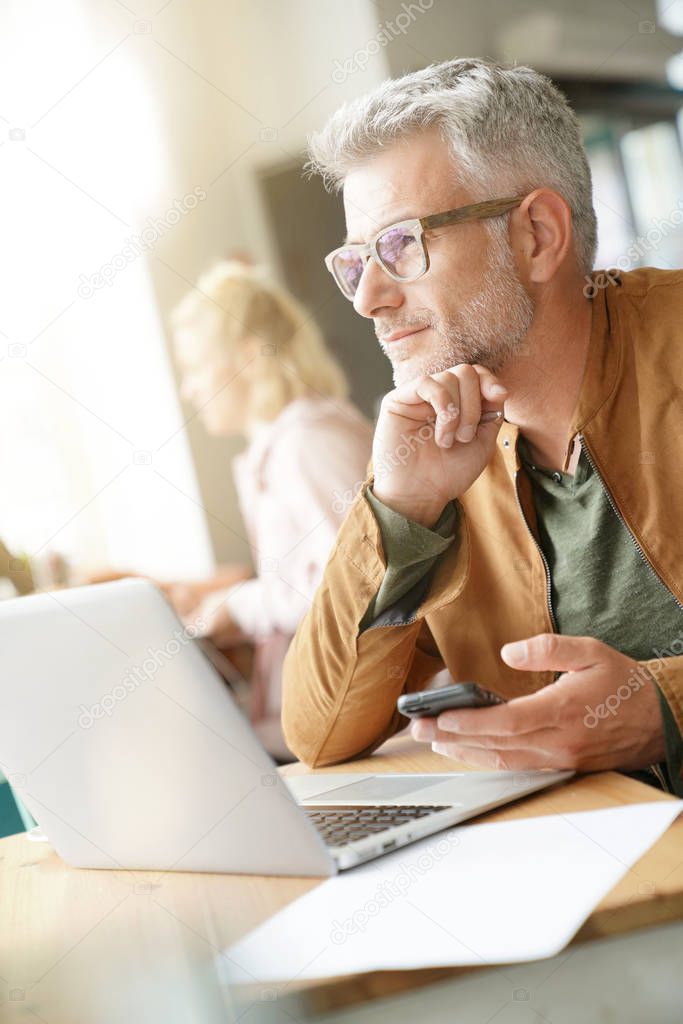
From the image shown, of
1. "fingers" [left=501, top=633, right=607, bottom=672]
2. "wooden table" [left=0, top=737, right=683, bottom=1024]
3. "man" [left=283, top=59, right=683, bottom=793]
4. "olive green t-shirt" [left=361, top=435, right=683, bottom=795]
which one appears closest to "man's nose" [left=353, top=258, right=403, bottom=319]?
"man" [left=283, top=59, right=683, bottom=793]

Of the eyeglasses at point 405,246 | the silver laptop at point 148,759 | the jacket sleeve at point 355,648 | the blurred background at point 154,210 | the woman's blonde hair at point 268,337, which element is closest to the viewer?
the silver laptop at point 148,759

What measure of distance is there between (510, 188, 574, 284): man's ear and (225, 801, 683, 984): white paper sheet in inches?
33.7

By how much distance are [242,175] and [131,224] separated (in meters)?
0.52

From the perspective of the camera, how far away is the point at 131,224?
4855mm

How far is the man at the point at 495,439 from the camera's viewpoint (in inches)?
51.0

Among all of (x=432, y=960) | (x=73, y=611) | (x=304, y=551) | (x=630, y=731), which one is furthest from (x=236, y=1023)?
(x=304, y=551)

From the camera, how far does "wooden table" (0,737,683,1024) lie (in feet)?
2.32

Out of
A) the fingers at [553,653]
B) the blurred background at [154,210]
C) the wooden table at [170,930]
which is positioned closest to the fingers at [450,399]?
the fingers at [553,653]

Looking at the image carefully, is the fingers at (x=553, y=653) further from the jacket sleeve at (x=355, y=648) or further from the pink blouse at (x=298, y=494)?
the pink blouse at (x=298, y=494)

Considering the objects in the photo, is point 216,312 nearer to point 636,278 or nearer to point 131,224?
point 131,224

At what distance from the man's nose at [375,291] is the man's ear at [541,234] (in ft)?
0.60

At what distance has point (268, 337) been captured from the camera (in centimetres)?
333

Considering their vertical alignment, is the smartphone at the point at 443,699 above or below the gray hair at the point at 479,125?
below

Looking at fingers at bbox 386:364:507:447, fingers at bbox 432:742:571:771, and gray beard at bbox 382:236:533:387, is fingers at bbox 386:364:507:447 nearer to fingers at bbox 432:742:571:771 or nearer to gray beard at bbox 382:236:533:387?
gray beard at bbox 382:236:533:387
